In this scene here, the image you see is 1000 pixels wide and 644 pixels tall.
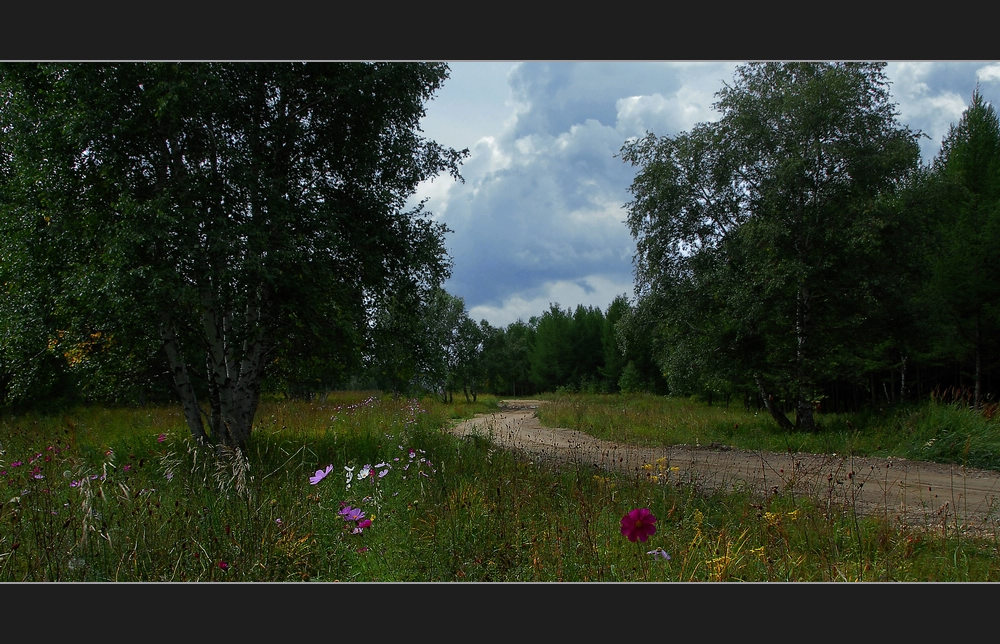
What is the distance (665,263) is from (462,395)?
8.44 meters

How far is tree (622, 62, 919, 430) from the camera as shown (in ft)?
38.0

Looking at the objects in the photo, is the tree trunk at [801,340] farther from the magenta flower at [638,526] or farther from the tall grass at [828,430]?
the magenta flower at [638,526]

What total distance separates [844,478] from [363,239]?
680 cm

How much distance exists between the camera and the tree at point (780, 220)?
1159 cm

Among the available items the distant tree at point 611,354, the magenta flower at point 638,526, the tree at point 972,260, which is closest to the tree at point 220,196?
the magenta flower at point 638,526

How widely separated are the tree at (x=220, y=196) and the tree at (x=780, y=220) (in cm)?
815

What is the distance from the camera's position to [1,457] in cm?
656

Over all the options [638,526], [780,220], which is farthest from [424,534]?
[780,220]

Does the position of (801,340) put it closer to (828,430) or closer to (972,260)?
(828,430)

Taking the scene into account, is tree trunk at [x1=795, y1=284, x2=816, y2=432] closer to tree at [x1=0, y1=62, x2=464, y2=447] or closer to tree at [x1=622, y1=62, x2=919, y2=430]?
tree at [x1=622, y1=62, x2=919, y2=430]

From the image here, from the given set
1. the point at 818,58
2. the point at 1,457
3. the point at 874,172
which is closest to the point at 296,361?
the point at 1,457

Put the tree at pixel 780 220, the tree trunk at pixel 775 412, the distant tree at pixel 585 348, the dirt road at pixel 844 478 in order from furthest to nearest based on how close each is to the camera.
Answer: the distant tree at pixel 585 348 → the tree trunk at pixel 775 412 → the tree at pixel 780 220 → the dirt road at pixel 844 478

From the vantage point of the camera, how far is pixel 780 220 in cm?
1166

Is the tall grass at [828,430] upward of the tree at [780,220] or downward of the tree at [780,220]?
downward
